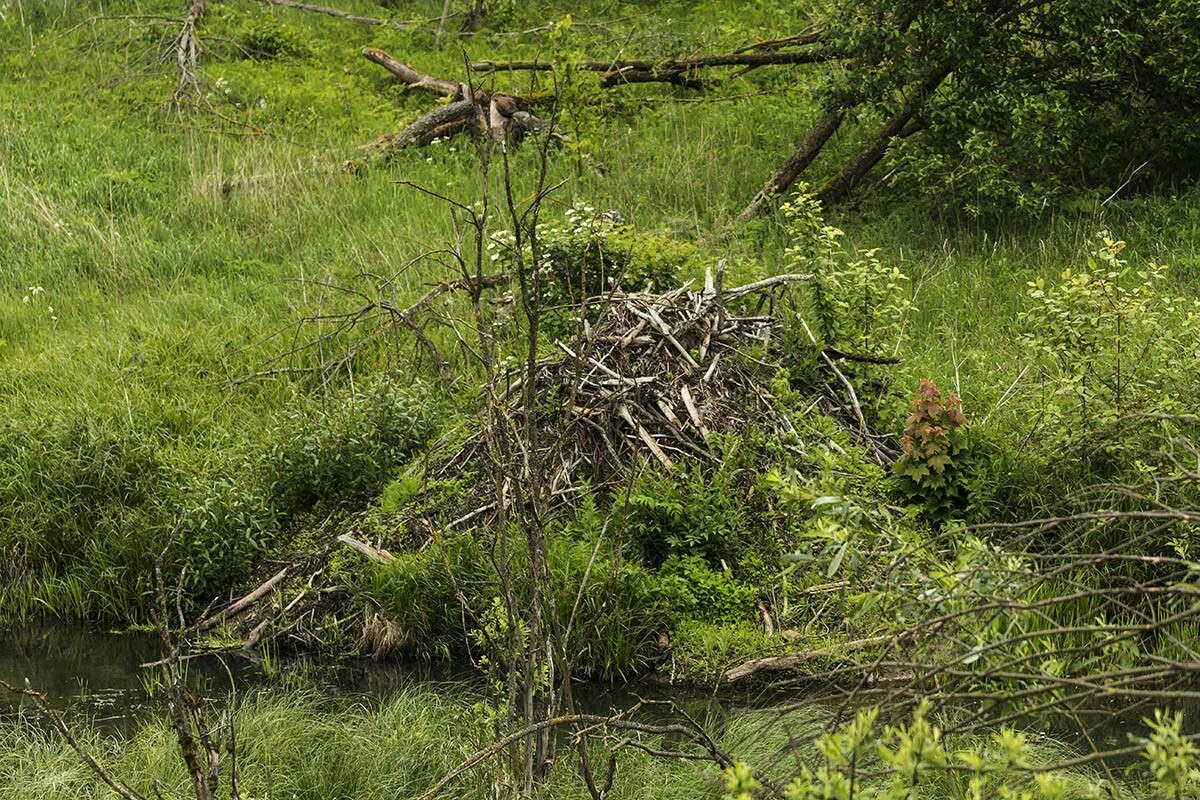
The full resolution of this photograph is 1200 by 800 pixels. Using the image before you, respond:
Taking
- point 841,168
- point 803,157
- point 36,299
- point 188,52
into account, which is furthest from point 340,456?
point 188,52

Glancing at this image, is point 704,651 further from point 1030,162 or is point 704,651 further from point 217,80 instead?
point 217,80

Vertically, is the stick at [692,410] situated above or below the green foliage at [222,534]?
above

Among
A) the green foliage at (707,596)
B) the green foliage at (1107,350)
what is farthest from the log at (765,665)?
the green foliage at (1107,350)

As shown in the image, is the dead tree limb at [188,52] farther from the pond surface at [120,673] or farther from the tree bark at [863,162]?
the pond surface at [120,673]

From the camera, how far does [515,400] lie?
27.1 ft

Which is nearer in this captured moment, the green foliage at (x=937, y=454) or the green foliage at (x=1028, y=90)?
the green foliage at (x=937, y=454)

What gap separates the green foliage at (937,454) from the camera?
7.73 m

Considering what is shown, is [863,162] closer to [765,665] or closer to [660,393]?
[660,393]

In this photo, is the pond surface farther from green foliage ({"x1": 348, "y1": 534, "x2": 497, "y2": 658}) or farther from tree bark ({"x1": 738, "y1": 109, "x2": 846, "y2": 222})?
tree bark ({"x1": 738, "y1": 109, "x2": 846, "y2": 222})

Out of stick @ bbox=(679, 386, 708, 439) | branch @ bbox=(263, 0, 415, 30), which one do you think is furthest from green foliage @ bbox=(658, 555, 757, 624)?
branch @ bbox=(263, 0, 415, 30)

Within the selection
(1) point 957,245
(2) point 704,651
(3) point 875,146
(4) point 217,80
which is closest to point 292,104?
(4) point 217,80

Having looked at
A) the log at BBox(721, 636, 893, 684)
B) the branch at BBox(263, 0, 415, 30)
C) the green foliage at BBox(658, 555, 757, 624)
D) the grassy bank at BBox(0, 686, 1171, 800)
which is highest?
the branch at BBox(263, 0, 415, 30)

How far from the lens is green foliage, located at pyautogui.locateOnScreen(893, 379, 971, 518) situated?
773 centimetres

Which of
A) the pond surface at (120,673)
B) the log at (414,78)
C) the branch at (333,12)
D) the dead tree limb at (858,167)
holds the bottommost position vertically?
the pond surface at (120,673)
